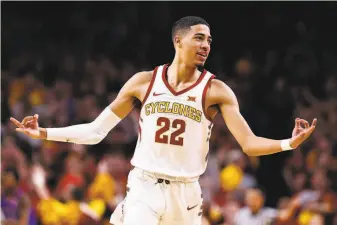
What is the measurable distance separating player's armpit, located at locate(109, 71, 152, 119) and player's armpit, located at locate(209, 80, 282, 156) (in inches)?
21.9

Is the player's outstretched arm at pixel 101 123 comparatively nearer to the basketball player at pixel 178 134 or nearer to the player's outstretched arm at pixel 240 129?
the basketball player at pixel 178 134

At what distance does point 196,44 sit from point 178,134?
0.75 meters

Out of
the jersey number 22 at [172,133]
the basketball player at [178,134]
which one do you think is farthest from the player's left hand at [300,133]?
the jersey number 22 at [172,133]

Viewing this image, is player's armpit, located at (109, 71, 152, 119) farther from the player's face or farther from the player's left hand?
the player's left hand

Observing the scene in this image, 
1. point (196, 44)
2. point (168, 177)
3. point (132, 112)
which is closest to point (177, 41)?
point (196, 44)

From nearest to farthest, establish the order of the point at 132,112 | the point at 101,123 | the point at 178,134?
the point at 178,134 → the point at 101,123 → the point at 132,112

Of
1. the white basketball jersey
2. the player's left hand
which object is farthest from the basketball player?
the player's left hand

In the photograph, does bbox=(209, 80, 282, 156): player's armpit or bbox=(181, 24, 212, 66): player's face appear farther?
bbox=(181, 24, 212, 66): player's face

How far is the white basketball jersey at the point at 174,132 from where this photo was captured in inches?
265

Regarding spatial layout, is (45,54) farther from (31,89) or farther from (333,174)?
(333,174)

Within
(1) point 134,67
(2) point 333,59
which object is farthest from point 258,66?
(1) point 134,67

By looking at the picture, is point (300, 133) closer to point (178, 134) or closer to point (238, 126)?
point (238, 126)

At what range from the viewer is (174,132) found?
6754 millimetres

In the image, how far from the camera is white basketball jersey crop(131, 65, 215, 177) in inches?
265
